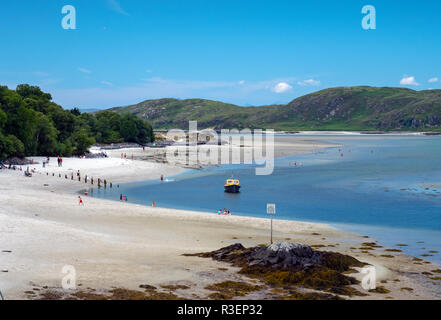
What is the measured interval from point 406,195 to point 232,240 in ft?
117

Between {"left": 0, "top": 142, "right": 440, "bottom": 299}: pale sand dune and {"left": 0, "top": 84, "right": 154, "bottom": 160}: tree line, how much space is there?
104 ft

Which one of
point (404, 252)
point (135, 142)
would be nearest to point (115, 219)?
point (404, 252)

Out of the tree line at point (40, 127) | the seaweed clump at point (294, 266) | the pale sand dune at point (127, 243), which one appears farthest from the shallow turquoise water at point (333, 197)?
the tree line at point (40, 127)

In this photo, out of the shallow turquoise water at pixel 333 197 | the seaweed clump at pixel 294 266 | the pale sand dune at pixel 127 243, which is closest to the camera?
the pale sand dune at pixel 127 243

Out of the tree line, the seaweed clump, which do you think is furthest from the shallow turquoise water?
the tree line

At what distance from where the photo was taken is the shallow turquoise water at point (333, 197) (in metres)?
41.2

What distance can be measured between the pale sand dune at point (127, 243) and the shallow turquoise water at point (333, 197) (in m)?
5.35

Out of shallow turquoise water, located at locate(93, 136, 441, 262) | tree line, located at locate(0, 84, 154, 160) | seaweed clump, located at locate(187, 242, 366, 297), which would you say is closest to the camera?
seaweed clump, located at locate(187, 242, 366, 297)

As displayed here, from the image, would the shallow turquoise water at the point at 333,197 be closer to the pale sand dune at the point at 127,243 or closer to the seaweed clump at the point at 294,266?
the pale sand dune at the point at 127,243

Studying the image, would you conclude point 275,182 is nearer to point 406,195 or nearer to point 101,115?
point 406,195

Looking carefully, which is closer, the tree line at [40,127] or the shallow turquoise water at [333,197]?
the shallow turquoise water at [333,197]

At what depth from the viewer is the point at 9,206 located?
127ft

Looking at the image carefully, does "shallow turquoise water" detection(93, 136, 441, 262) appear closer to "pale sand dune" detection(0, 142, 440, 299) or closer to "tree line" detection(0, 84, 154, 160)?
"pale sand dune" detection(0, 142, 440, 299)

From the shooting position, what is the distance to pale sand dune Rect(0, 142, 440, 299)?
2106cm
